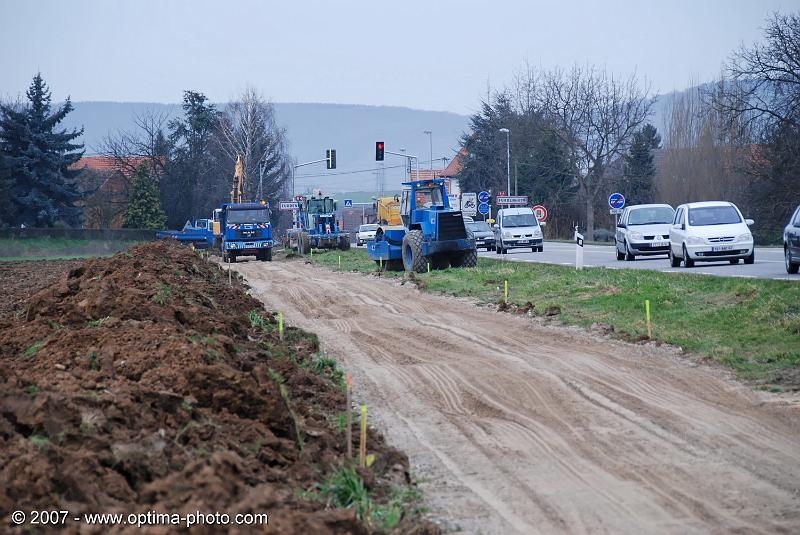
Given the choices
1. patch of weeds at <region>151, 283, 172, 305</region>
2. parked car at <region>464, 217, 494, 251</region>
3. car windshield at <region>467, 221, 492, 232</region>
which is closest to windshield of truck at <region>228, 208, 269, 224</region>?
parked car at <region>464, 217, 494, 251</region>

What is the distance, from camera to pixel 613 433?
955 centimetres

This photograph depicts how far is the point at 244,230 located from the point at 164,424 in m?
41.7

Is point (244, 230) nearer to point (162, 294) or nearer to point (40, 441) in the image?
point (162, 294)

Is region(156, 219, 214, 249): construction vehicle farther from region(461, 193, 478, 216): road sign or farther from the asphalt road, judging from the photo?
the asphalt road

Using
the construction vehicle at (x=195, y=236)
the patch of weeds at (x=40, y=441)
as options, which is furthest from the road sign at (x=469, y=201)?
the patch of weeds at (x=40, y=441)

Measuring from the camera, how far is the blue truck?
49.1 metres

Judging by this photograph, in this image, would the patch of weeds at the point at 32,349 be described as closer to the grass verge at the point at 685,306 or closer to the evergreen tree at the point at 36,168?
the grass verge at the point at 685,306

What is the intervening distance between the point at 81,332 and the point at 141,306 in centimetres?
259

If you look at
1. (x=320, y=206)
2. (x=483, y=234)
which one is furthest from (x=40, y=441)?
(x=320, y=206)

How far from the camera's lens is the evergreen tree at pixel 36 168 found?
65.2m

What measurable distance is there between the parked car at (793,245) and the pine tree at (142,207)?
58.8 meters

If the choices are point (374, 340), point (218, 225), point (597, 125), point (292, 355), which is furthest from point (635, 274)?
point (597, 125)

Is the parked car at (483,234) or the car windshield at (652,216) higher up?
the car windshield at (652,216)

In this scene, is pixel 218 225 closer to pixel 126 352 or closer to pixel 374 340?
pixel 374 340
